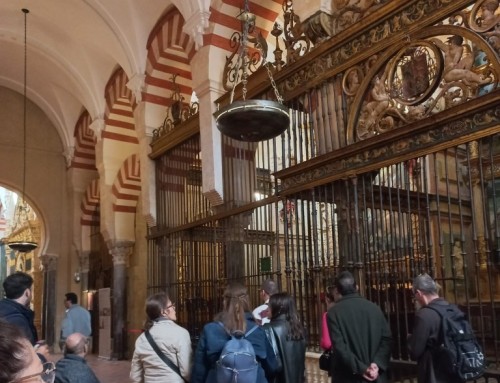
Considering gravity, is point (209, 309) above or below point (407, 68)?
below

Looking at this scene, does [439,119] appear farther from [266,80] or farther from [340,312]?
[266,80]

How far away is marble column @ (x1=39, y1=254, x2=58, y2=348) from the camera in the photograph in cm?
1306

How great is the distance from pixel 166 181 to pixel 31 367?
768 cm

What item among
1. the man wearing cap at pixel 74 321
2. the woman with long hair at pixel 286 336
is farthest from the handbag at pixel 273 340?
the man wearing cap at pixel 74 321

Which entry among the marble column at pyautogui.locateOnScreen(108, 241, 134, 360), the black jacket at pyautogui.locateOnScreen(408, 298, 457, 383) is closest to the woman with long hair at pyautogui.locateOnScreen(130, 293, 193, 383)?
the black jacket at pyautogui.locateOnScreen(408, 298, 457, 383)

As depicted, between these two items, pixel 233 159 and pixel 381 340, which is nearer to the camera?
pixel 381 340

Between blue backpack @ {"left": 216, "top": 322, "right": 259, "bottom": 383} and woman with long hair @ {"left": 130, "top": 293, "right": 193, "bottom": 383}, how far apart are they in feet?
1.14

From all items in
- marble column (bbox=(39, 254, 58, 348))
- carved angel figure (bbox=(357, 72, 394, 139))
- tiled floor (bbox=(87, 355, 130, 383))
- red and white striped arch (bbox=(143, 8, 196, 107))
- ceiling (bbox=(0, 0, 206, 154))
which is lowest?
tiled floor (bbox=(87, 355, 130, 383))

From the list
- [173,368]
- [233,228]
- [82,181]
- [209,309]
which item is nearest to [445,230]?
[233,228]

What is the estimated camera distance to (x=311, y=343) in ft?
17.4

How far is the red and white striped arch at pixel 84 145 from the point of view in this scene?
12.8m

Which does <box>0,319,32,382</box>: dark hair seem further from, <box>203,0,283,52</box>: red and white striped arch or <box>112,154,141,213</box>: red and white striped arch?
<box>112,154,141,213</box>: red and white striped arch

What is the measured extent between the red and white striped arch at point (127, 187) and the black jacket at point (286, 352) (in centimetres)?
802

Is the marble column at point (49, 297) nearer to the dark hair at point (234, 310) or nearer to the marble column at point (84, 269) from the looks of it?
the marble column at point (84, 269)
